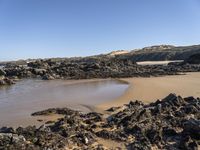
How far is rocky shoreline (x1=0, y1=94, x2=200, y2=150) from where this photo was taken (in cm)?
858

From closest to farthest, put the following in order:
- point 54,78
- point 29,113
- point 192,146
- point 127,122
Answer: point 192,146 < point 127,122 < point 29,113 < point 54,78

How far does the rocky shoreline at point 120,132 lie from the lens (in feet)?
28.1

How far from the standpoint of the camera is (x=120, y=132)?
9820mm

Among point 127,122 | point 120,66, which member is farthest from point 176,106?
point 120,66

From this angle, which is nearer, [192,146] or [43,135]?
[192,146]

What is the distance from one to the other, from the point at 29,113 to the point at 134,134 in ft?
20.9

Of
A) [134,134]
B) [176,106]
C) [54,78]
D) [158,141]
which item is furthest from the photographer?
[54,78]

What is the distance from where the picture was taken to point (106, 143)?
9148mm

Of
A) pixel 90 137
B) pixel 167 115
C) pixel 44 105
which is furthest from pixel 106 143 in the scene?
pixel 44 105

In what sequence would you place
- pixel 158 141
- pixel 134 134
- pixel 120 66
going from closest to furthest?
pixel 158 141, pixel 134 134, pixel 120 66

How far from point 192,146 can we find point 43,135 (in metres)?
3.88

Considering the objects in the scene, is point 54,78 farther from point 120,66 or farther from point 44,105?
point 44,105

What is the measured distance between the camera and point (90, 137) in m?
9.41

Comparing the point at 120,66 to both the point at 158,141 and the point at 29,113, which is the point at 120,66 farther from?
the point at 158,141
